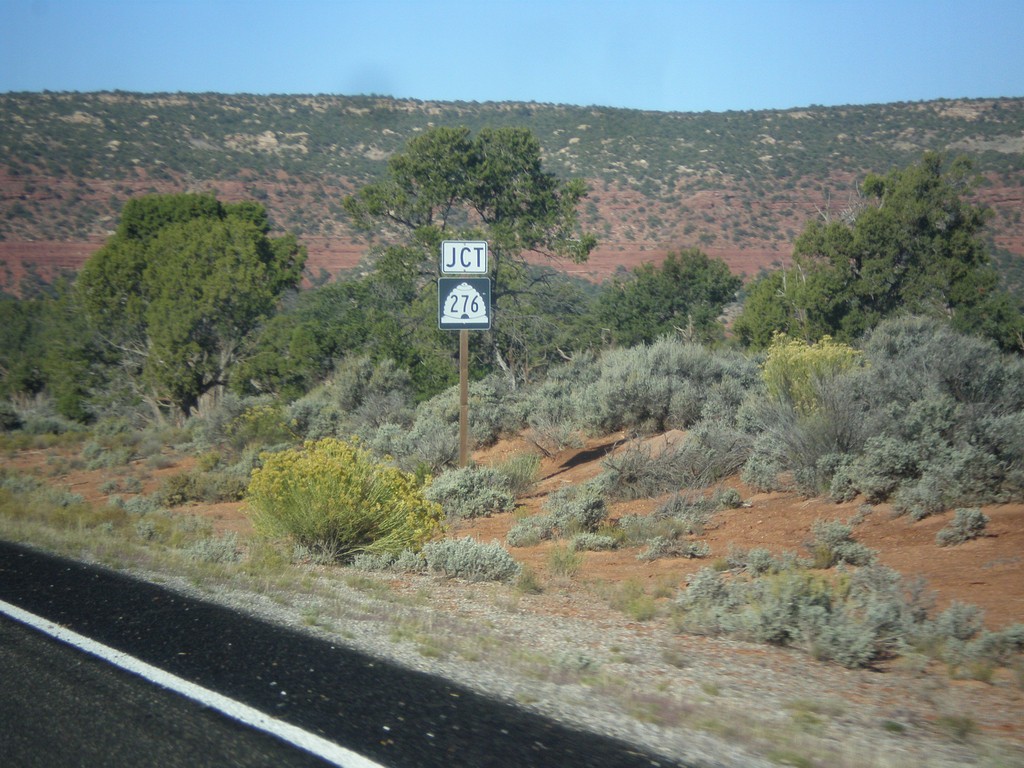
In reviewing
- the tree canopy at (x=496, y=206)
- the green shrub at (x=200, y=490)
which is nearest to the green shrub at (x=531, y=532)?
the green shrub at (x=200, y=490)

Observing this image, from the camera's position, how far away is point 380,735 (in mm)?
4586

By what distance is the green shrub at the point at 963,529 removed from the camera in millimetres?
10016

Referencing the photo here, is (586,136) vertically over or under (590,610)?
over

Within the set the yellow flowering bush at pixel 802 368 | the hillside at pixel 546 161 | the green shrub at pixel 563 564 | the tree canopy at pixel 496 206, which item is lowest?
the green shrub at pixel 563 564

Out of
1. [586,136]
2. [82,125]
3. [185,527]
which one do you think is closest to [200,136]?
[82,125]

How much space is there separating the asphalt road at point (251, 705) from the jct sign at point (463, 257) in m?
9.47

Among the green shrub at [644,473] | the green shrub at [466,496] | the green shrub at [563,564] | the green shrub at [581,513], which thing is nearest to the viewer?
the green shrub at [563,564]

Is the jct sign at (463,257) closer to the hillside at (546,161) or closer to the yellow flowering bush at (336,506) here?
the yellow flowering bush at (336,506)

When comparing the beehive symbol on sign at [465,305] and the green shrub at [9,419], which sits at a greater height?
the beehive symbol on sign at [465,305]

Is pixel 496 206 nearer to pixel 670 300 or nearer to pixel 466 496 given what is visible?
pixel 670 300

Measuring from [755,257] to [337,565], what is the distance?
4966cm

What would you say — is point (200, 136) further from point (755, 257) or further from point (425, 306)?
point (425, 306)

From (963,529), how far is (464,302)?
8.53 m

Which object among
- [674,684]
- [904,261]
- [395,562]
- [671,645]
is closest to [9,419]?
[395,562]
